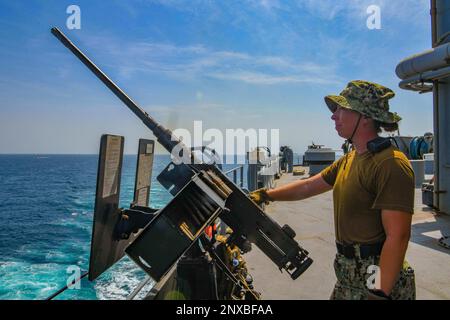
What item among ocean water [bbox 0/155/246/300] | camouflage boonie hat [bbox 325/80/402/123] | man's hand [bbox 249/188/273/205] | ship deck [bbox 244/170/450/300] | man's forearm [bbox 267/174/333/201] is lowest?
ocean water [bbox 0/155/246/300]

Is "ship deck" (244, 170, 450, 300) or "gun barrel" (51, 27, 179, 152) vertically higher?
"gun barrel" (51, 27, 179, 152)

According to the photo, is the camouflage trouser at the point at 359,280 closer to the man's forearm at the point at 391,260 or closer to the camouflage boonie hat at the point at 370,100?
the man's forearm at the point at 391,260

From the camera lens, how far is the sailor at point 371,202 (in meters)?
1.75

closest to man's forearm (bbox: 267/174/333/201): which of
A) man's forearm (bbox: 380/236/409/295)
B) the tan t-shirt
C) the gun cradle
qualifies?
the gun cradle

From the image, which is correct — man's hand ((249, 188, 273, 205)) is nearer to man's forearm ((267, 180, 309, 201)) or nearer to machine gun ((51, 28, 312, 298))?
man's forearm ((267, 180, 309, 201))

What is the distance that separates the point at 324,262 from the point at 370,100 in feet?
12.1

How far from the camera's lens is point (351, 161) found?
2238 mm

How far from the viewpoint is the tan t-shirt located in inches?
70.0

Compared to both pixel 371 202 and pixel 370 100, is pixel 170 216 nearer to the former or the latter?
pixel 371 202

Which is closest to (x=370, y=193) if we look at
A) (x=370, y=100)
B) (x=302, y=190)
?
(x=370, y=100)

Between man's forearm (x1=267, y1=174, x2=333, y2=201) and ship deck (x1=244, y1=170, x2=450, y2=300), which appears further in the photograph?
ship deck (x1=244, y1=170, x2=450, y2=300)

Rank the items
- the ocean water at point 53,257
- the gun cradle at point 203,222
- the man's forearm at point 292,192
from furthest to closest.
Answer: the ocean water at point 53,257 < the man's forearm at point 292,192 < the gun cradle at point 203,222

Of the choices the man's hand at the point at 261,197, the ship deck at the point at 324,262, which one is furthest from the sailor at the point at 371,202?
the ship deck at the point at 324,262
